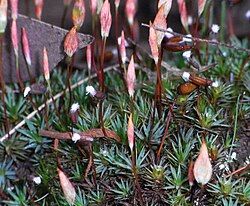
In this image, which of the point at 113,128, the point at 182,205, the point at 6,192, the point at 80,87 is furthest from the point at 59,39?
the point at 182,205

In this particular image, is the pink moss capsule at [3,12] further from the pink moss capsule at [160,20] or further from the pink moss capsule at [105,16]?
the pink moss capsule at [160,20]

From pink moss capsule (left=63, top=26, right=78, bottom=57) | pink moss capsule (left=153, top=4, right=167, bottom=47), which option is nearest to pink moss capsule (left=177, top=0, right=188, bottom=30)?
pink moss capsule (left=153, top=4, right=167, bottom=47)

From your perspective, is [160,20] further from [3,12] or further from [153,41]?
[3,12]

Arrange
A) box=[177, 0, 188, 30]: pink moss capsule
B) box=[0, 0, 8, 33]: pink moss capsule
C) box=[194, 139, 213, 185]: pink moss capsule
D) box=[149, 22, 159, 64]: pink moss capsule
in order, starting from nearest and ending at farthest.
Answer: box=[194, 139, 213, 185]: pink moss capsule → box=[149, 22, 159, 64]: pink moss capsule → box=[0, 0, 8, 33]: pink moss capsule → box=[177, 0, 188, 30]: pink moss capsule

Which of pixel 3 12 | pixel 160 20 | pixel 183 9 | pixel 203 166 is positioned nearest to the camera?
pixel 203 166

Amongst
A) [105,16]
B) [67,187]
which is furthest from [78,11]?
[67,187]

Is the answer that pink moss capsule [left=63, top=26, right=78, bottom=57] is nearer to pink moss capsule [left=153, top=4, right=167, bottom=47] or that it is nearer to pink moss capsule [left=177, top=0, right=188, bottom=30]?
pink moss capsule [left=153, top=4, right=167, bottom=47]

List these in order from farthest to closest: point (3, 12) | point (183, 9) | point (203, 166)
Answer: point (183, 9) < point (3, 12) < point (203, 166)

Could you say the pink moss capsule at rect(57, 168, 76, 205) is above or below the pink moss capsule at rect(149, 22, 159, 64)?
below

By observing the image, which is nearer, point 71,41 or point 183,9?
point 71,41

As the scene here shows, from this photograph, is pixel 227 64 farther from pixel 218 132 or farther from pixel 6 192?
pixel 6 192

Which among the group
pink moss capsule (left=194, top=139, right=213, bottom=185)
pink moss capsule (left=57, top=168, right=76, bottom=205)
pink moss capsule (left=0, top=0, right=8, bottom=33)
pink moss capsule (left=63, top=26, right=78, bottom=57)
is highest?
pink moss capsule (left=0, top=0, right=8, bottom=33)
